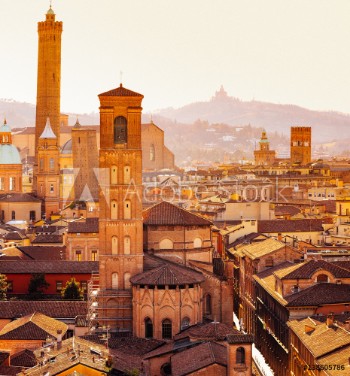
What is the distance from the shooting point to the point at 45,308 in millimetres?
57188

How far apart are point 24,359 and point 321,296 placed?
1183 centimetres

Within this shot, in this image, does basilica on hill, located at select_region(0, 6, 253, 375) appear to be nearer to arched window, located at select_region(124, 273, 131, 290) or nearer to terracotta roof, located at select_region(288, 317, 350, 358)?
arched window, located at select_region(124, 273, 131, 290)

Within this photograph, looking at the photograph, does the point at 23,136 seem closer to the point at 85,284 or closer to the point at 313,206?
the point at 313,206

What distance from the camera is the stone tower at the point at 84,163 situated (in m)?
112

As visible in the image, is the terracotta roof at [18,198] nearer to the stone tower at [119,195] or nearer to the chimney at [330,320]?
the stone tower at [119,195]

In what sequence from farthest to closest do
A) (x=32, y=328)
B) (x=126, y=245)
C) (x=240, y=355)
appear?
(x=126, y=245) < (x=32, y=328) < (x=240, y=355)

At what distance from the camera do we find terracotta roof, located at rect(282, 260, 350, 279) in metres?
52.3

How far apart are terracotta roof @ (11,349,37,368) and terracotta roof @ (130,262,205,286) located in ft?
20.9

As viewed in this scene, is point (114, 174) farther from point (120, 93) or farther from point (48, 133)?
point (48, 133)

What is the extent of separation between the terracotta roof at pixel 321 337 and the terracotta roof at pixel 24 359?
938cm

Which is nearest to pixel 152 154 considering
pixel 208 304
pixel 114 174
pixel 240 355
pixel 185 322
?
pixel 114 174

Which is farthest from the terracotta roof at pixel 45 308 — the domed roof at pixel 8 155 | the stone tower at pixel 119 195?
the domed roof at pixel 8 155

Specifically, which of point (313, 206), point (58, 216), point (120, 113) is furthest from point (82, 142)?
point (120, 113)

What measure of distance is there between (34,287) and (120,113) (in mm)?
14937
